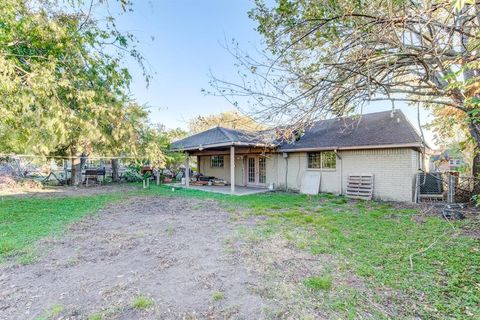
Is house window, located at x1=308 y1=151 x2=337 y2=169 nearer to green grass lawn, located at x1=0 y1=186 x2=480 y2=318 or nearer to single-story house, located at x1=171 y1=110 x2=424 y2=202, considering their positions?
single-story house, located at x1=171 y1=110 x2=424 y2=202

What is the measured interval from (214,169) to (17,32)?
548 inches

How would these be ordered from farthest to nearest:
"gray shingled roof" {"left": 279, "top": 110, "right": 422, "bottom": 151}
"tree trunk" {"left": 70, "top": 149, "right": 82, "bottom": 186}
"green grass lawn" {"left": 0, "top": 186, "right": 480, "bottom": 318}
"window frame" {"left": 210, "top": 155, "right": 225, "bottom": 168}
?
1. "window frame" {"left": 210, "top": 155, "right": 225, "bottom": 168}
2. "tree trunk" {"left": 70, "top": 149, "right": 82, "bottom": 186}
3. "gray shingled roof" {"left": 279, "top": 110, "right": 422, "bottom": 151}
4. "green grass lawn" {"left": 0, "top": 186, "right": 480, "bottom": 318}

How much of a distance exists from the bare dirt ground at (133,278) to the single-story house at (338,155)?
3.82 meters

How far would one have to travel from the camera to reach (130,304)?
2752mm

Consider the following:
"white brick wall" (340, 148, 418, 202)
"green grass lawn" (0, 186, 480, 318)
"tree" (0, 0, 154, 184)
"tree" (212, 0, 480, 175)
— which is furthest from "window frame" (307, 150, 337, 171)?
"tree" (0, 0, 154, 184)

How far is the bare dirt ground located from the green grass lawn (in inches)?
31.5

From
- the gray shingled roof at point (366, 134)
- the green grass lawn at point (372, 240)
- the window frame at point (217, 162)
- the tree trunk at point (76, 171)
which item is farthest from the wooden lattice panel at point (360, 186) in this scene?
the tree trunk at point (76, 171)

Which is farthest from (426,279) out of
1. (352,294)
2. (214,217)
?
(214,217)

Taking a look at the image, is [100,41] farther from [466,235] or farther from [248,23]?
[466,235]

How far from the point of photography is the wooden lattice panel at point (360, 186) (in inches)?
391

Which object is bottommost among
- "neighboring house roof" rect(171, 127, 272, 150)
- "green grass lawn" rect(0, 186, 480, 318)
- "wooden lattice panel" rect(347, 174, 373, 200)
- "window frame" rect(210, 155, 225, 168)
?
"green grass lawn" rect(0, 186, 480, 318)

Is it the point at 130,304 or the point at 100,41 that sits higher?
the point at 100,41

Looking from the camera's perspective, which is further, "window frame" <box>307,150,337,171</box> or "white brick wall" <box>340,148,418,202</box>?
"window frame" <box>307,150,337,171</box>

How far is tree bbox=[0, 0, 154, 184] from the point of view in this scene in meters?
3.45
